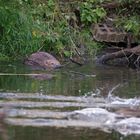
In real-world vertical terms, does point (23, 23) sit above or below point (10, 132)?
above

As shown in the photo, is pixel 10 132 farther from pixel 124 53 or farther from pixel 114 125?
pixel 124 53

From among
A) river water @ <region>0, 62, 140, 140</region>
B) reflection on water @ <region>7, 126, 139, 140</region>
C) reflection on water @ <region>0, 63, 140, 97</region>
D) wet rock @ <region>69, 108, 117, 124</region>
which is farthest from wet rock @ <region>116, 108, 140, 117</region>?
reflection on water @ <region>0, 63, 140, 97</region>

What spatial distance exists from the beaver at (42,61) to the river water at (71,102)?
221mm

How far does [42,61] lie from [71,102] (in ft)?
13.0

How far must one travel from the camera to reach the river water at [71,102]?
517cm

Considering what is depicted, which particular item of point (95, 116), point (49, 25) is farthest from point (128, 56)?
point (95, 116)

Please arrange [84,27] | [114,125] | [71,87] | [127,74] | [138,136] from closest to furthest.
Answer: [138,136]
[114,125]
[71,87]
[127,74]
[84,27]

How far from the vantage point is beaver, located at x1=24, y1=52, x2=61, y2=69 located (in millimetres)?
10703

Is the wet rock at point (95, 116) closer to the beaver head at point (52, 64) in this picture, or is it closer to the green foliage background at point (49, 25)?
the beaver head at point (52, 64)

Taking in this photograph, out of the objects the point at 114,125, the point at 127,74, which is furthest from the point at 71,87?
the point at 114,125

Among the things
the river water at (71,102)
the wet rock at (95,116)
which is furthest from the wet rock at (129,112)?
the wet rock at (95,116)

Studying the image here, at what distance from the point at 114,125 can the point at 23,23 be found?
6.46m

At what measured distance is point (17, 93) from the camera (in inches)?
295

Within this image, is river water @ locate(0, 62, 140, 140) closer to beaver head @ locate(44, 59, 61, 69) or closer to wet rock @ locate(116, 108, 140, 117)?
wet rock @ locate(116, 108, 140, 117)
